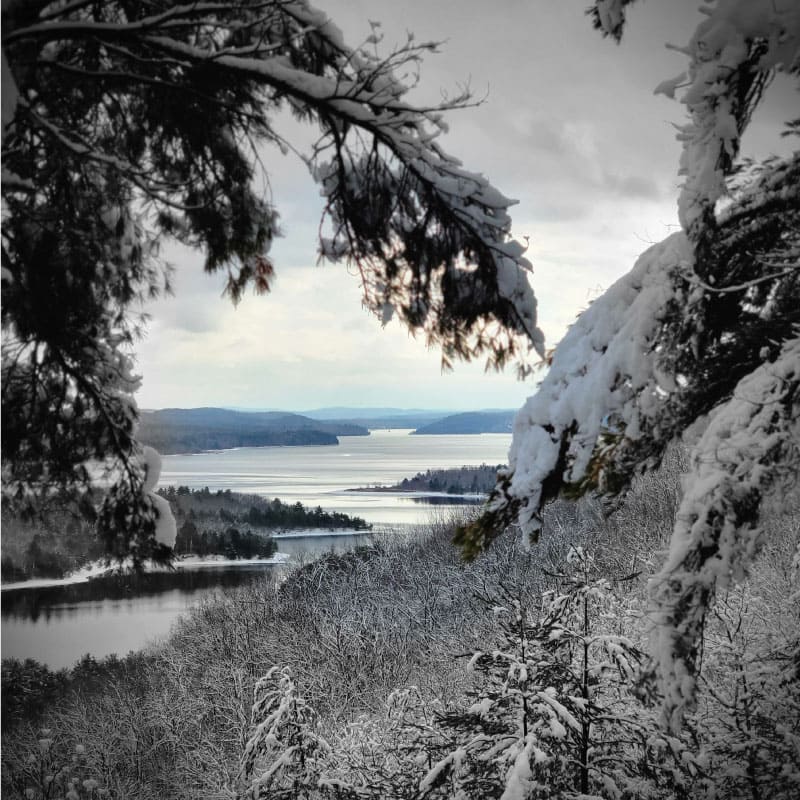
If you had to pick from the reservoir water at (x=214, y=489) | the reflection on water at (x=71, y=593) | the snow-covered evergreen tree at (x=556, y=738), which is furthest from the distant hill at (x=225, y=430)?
the snow-covered evergreen tree at (x=556, y=738)

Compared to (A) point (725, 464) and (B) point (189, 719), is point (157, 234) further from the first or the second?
(B) point (189, 719)

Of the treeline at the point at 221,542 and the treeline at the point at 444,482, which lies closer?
the treeline at the point at 221,542

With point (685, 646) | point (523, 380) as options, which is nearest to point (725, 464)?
point (685, 646)

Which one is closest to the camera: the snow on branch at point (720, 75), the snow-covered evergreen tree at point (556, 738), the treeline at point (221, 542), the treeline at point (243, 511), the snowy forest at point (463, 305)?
the snow on branch at point (720, 75)

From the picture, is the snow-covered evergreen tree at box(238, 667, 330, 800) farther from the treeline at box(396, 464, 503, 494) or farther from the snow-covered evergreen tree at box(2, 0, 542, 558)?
the treeline at box(396, 464, 503, 494)

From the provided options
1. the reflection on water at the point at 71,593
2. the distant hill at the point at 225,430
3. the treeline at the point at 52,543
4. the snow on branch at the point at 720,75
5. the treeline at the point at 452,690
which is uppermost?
the snow on branch at the point at 720,75

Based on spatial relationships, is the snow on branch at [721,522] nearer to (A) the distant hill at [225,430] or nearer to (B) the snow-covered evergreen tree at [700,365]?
(B) the snow-covered evergreen tree at [700,365]

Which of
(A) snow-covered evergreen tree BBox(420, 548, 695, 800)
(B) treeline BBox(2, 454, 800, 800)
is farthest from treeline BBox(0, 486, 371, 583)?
(A) snow-covered evergreen tree BBox(420, 548, 695, 800)
